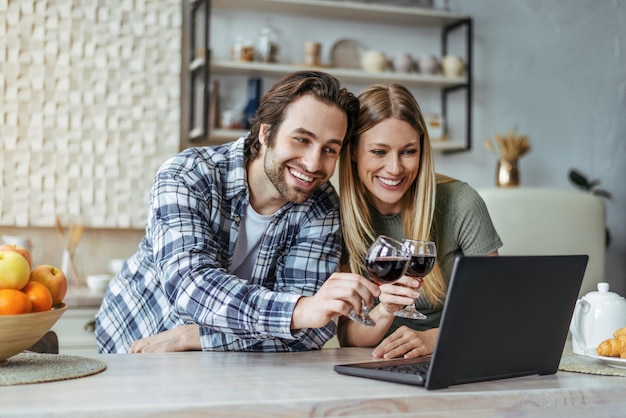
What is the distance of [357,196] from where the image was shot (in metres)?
2.18

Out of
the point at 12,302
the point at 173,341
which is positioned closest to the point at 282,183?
the point at 173,341

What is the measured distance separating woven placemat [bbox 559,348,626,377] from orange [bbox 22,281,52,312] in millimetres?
942

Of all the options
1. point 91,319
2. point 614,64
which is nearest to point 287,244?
point 91,319

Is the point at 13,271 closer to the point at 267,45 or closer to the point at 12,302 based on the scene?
the point at 12,302

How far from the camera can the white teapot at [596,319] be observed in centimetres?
164

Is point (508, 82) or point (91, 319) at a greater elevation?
point (508, 82)

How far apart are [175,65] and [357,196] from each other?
1828 mm

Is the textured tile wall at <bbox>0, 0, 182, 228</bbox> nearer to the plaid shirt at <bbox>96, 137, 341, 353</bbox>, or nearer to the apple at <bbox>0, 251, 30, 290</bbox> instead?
the plaid shirt at <bbox>96, 137, 341, 353</bbox>

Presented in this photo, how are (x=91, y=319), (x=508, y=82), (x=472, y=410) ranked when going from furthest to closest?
(x=508, y=82) < (x=91, y=319) < (x=472, y=410)

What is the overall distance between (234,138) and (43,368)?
2.48 m

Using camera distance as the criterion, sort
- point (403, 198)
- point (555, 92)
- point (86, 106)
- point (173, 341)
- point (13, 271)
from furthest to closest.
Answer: point (555, 92) → point (86, 106) → point (403, 198) → point (173, 341) → point (13, 271)

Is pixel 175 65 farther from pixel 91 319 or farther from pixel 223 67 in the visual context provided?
pixel 91 319

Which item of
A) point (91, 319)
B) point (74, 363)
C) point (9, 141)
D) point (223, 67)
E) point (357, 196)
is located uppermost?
point (223, 67)

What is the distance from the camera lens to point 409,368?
4.43 ft
